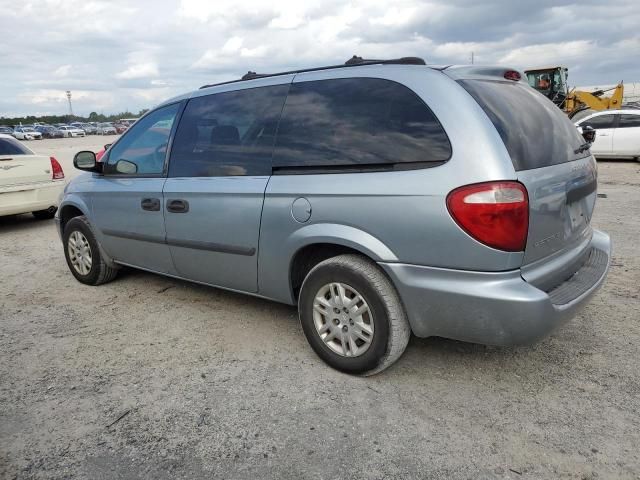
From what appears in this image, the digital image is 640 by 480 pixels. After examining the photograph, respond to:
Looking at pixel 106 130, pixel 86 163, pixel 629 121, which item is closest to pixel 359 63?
pixel 86 163

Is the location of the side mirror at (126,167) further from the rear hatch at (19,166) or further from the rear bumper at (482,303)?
the rear hatch at (19,166)

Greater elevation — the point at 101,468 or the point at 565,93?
the point at 565,93

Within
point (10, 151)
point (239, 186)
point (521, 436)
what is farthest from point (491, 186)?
point (10, 151)

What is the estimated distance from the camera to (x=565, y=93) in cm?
2077

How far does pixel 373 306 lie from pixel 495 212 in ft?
2.70

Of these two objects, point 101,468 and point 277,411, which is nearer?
point 101,468

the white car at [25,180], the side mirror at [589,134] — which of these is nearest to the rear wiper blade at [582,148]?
the side mirror at [589,134]

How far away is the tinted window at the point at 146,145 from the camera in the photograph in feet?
13.0

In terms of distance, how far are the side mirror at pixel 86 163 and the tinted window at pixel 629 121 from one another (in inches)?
531

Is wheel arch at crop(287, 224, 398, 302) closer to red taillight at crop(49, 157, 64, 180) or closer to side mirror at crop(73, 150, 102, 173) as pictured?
side mirror at crop(73, 150, 102, 173)

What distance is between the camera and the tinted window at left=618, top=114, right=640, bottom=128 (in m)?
13.1

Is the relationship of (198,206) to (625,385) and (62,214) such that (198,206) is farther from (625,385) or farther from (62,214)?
(625,385)

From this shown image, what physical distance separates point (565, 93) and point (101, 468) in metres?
22.7

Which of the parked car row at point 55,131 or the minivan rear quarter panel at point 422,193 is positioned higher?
the parked car row at point 55,131
